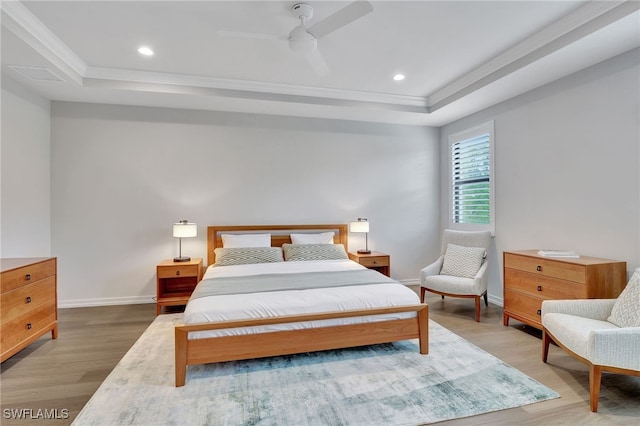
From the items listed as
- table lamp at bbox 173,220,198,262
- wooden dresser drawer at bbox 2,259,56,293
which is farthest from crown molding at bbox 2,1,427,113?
wooden dresser drawer at bbox 2,259,56,293

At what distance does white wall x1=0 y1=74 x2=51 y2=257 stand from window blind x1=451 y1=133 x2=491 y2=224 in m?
5.82

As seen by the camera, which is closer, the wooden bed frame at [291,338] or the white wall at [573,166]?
the wooden bed frame at [291,338]

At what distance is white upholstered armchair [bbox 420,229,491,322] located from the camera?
3.77 meters

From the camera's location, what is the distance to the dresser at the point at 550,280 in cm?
277

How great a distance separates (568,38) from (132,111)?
5007 millimetres

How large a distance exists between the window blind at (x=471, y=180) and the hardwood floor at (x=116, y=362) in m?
1.53

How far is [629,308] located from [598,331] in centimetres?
60

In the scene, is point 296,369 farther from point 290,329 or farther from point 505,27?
point 505,27

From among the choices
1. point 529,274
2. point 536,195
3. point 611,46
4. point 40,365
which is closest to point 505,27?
point 611,46

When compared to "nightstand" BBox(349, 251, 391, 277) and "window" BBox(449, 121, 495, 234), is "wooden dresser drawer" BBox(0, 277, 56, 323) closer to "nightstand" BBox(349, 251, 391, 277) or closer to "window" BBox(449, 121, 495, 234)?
"nightstand" BBox(349, 251, 391, 277)

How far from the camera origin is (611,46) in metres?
2.76

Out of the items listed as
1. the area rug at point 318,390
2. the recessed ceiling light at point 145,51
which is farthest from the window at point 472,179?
the recessed ceiling light at point 145,51

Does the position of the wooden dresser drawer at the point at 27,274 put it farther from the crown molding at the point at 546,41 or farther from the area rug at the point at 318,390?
the crown molding at the point at 546,41

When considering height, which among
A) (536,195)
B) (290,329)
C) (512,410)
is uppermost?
(536,195)
